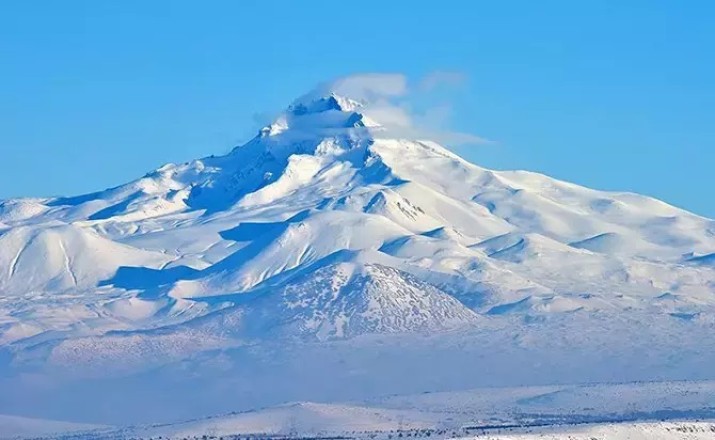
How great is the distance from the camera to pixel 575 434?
11044cm

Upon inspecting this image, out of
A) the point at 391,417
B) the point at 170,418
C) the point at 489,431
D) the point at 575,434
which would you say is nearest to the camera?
the point at 575,434

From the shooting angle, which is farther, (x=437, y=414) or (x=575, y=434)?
(x=437, y=414)

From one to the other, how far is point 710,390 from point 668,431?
174 feet

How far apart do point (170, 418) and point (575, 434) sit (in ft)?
286

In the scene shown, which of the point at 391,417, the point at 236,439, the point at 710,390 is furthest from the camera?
the point at 710,390

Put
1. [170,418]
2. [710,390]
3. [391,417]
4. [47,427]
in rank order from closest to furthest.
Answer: [391,417] < [710,390] < [47,427] < [170,418]

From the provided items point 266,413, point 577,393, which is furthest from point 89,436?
point 577,393

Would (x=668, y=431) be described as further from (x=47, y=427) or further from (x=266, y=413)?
(x=47, y=427)

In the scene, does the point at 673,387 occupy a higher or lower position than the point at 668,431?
higher

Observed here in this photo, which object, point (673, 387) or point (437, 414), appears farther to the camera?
point (673, 387)

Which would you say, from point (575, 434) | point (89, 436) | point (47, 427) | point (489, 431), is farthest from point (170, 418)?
point (575, 434)

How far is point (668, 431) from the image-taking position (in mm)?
112750

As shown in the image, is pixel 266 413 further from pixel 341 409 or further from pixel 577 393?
pixel 577 393

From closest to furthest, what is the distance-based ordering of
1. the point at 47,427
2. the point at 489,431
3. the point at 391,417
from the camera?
the point at 489,431, the point at 391,417, the point at 47,427
